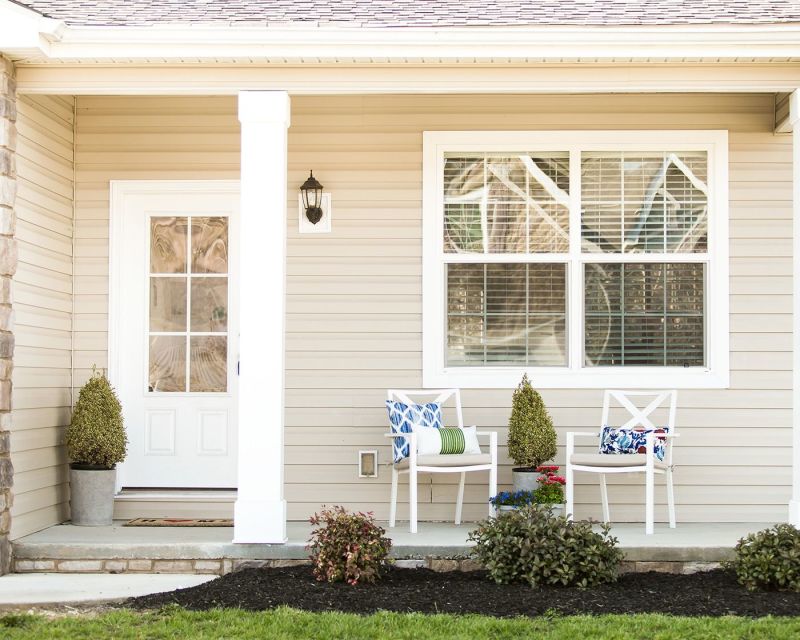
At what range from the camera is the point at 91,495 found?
246 inches

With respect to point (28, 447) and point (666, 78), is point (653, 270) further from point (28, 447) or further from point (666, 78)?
point (28, 447)

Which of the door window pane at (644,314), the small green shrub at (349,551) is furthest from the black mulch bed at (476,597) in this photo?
the door window pane at (644,314)

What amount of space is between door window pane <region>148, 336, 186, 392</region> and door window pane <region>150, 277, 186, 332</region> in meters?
0.08

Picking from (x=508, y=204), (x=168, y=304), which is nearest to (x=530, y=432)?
(x=508, y=204)

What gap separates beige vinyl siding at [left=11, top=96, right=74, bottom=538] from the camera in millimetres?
5910

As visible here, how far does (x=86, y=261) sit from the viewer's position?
6.76 m

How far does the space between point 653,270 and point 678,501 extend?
142 centimetres

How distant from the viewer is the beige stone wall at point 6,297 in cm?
559

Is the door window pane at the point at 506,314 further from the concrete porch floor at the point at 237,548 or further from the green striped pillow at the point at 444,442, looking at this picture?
the concrete porch floor at the point at 237,548

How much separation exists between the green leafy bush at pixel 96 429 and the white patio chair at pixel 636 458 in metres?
2.58

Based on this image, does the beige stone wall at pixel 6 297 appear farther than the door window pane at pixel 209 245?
No

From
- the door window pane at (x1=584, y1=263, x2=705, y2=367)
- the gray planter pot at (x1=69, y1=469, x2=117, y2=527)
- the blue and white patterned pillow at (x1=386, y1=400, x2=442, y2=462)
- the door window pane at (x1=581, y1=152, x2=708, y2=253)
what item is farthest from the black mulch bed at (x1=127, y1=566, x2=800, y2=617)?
the door window pane at (x1=581, y1=152, x2=708, y2=253)

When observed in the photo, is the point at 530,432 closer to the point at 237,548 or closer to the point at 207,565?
the point at 237,548

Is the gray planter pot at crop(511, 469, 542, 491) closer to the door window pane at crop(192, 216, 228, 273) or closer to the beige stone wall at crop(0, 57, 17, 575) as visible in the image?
the door window pane at crop(192, 216, 228, 273)
